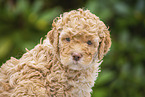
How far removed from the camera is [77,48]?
152cm

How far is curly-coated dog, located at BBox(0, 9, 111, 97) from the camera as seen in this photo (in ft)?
5.07

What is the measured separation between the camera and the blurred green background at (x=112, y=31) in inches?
136

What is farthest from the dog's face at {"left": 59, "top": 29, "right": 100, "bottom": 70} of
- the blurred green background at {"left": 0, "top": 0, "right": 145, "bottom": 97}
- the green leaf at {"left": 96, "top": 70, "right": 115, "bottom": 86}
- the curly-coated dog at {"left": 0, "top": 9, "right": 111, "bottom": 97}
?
the green leaf at {"left": 96, "top": 70, "right": 115, "bottom": 86}

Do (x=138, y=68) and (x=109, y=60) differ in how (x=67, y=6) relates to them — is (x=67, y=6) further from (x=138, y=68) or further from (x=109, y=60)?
(x=138, y=68)

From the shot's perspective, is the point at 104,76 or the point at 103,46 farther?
the point at 104,76

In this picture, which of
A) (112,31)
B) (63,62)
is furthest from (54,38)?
(112,31)

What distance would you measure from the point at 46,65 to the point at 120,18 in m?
2.49

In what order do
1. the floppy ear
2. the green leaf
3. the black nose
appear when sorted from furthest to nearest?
the green leaf < the floppy ear < the black nose

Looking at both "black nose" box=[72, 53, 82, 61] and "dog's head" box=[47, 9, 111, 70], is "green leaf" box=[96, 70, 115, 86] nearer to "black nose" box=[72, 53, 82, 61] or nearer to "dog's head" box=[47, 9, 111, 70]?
"dog's head" box=[47, 9, 111, 70]

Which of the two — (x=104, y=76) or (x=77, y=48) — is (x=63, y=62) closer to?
(x=77, y=48)

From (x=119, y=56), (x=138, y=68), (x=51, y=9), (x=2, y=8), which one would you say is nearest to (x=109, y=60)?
(x=119, y=56)

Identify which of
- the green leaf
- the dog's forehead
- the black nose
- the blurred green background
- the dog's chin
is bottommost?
the dog's chin

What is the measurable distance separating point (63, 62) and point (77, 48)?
6.0 inches

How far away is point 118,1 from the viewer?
3877mm
